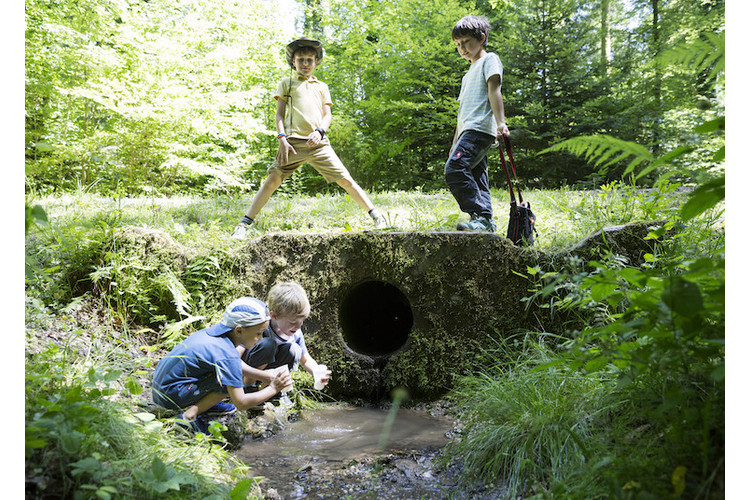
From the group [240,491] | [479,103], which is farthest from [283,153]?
[240,491]

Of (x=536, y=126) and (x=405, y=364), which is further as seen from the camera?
(x=536, y=126)

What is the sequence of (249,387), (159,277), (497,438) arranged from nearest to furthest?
(497,438) < (249,387) < (159,277)

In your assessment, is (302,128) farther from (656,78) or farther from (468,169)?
(656,78)

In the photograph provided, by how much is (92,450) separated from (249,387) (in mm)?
1963

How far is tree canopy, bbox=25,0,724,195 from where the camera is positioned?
27.7ft

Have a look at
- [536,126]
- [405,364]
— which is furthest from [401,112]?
[405,364]

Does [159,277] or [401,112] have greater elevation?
[401,112]

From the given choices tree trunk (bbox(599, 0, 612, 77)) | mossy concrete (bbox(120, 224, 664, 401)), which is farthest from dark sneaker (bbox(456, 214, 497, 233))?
tree trunk (bbox(599, 0, 612, 77))

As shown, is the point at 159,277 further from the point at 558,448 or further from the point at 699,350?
the point at 699,350

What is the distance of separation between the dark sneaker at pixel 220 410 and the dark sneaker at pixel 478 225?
7.71ft

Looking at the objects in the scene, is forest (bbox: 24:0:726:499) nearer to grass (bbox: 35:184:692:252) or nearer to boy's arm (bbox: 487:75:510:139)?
grass (bbox: 35:184:692:252)

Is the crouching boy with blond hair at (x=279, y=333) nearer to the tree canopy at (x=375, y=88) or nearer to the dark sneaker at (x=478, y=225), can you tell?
the dark sneaker at (x=478, y=225)

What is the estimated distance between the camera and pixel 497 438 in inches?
100

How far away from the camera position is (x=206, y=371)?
2.88 m
